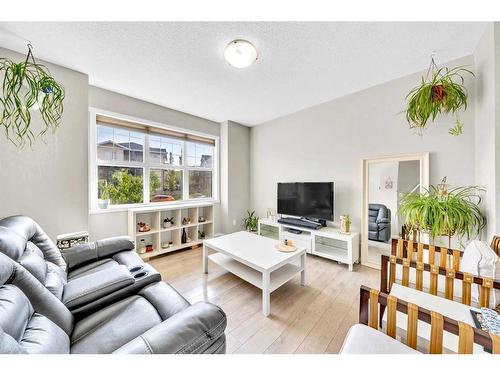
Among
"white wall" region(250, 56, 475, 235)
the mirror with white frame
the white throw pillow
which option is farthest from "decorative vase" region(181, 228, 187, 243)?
the white throw pillow

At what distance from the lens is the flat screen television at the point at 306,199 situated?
2.82 meters

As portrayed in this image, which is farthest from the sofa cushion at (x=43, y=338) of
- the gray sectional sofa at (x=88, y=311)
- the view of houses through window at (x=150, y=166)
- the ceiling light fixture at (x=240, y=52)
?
the view of houses through window at (x=150, y=166)

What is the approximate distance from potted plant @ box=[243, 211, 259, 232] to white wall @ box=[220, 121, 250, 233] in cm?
11

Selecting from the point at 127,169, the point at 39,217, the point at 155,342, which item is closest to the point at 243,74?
the point at 127,169

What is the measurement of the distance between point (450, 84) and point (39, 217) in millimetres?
A: 4135

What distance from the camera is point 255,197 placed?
13.5 ft

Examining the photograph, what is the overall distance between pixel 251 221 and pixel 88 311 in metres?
3.02

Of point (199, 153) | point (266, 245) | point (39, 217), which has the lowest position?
point (266, 245)

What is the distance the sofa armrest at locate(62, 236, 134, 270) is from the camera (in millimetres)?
1555

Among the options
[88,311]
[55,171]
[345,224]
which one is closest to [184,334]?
[88,311]

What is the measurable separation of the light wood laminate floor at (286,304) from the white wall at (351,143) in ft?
3.34

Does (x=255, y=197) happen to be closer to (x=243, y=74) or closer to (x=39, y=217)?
(x=243, y=74)

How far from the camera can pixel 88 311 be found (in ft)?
3.42

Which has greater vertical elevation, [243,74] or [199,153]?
[243,74]
